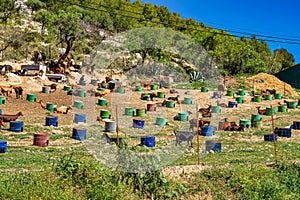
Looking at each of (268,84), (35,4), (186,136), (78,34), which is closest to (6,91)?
(78,34)

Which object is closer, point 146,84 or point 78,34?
point 146,84

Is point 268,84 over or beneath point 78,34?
beneath

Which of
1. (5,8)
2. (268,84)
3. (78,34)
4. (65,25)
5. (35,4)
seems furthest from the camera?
(35,4)

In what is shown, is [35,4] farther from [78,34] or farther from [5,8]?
[78,34]

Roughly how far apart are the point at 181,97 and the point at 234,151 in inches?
811

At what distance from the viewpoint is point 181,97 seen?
125 ft

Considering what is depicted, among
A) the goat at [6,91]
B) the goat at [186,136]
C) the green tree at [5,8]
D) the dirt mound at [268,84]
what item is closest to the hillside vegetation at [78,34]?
the green tree at [5,8]

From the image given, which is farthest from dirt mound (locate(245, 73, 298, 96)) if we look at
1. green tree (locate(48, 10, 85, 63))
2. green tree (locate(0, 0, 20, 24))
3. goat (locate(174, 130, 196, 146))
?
goat (locate(174, 130, 196, 146))

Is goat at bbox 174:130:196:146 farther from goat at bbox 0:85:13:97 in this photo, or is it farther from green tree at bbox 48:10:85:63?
green tree at bbox 48:10:85:63

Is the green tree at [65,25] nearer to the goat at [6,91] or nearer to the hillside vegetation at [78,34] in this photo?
the hillside vegetation at [78,34]

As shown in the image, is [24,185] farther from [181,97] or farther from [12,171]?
[181,97]

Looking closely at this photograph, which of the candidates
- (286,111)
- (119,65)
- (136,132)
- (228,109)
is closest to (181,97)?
(228,109)

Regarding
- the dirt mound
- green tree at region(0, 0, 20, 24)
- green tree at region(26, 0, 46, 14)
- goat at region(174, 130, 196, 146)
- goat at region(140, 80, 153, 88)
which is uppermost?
green tree at region(26, 0, 46, 14)

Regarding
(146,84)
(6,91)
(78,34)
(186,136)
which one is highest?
(78,34)
